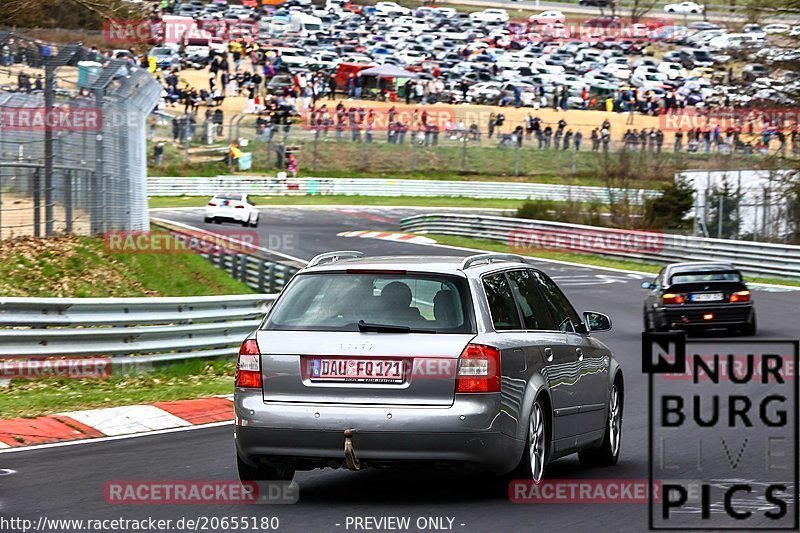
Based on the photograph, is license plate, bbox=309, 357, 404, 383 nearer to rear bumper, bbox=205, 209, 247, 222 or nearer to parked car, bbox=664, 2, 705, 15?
rear bumper, bbox=205, 209, 247, 222

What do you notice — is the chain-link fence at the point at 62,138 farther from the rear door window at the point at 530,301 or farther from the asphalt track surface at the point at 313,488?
the rear door window at the point at 530,301

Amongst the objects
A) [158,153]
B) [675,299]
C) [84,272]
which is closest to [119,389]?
[84,272]

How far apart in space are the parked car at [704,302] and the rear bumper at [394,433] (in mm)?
14949

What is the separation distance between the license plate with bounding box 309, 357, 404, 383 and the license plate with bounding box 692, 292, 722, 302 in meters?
15.5

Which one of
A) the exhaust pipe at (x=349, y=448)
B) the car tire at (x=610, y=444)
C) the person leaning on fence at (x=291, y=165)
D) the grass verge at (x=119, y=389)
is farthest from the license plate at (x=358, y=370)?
the person leaning on fence at (x=291, y=165)

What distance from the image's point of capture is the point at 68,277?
18703 millimetres

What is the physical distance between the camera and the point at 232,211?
44844 mm

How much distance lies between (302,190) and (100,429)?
159ft

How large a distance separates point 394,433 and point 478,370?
0.60 metres

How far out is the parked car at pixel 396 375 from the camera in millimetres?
7355

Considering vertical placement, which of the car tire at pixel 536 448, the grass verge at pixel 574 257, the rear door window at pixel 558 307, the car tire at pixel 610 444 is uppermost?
the rear door window at pixel 558 307

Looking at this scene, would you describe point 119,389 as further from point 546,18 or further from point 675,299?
point 546,18

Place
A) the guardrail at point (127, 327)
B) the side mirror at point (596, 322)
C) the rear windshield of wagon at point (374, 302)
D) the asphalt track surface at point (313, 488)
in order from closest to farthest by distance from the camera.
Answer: the asphalt track surface at point (313, 488) < the rear windshield of wagon at point (374, 302) < the side mirror at point (596, 322) < the guardrail at point (127, 327)

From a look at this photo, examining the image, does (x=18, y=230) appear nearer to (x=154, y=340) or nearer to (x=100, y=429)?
(x=154, y=340)
